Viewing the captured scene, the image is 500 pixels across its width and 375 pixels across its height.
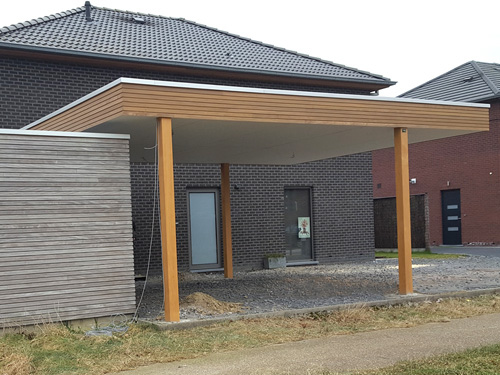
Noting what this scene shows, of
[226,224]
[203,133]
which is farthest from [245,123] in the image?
[226,224]

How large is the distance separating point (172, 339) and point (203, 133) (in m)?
4.16

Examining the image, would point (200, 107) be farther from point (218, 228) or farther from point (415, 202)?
point (415, 202)

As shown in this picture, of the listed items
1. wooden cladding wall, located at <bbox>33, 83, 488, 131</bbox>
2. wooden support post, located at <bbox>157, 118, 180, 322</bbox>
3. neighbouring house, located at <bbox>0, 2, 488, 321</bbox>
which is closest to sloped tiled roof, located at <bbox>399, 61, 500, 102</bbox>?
neighbouring house, located at <bbox>0, 2, 488, 321</bbox>

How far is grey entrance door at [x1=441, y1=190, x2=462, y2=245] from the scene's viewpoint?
26.8 meters

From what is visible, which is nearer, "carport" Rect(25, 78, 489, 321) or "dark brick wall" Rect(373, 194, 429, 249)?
"carport" Rect(25, 78, 489, 321)

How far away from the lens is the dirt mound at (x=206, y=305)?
9.98m

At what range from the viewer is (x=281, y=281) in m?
14.2

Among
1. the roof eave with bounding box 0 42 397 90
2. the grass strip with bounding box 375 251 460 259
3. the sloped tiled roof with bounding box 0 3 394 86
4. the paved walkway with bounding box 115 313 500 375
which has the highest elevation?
the sloped tiled roof with bounding box 0 3 394 86

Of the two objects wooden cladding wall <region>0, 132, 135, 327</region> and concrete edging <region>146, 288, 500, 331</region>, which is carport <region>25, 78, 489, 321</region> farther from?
wooden cladding wall <region>0, 132, 135, 327</region>

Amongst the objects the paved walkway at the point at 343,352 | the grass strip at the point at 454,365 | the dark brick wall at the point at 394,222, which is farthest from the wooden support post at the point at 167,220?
the dark brick wall at the point at 394,222

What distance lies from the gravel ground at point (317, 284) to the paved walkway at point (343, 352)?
2052mm

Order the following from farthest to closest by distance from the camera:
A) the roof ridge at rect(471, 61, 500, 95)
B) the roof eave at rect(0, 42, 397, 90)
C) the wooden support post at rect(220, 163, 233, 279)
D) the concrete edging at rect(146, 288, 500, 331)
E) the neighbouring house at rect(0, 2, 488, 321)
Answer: the roof ridge at rect(471, 61, 500, 95) < the wooden support post at rect(220, 163, 233, 279) < the roof eave at rect(0, 42, 397, 90) < the neighbouring house at rect(0, 2, 488, 321) < the concrete edging at rect(146, 288, 500, 331)

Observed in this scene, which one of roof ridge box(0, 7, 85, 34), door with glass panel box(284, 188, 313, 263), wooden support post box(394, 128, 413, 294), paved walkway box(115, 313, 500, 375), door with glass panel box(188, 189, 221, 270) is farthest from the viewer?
door with glass panel box(284, 188, 313, 263)

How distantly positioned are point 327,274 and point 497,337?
25.5ft
